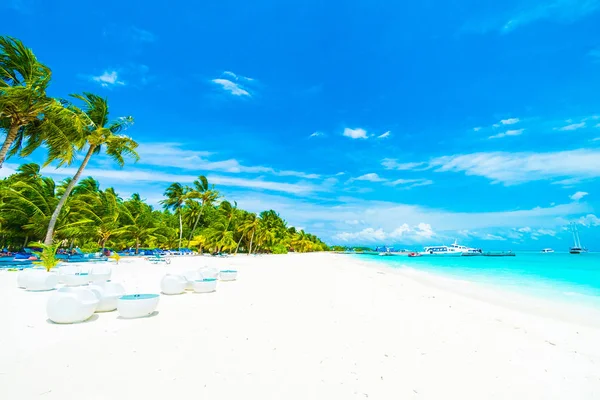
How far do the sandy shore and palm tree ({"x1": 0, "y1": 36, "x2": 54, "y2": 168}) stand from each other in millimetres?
8394

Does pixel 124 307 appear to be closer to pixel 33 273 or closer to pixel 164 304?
pixel 164 304

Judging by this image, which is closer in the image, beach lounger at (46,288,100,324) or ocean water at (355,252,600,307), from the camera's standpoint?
beach lounger at (46,288,100,324)

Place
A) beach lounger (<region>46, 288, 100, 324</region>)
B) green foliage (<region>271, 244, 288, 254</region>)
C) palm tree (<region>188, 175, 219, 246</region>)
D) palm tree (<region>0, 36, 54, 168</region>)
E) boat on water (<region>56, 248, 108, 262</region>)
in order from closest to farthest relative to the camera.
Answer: beach lounger (<region>46, 288, 100, 324</region>) → palm tree (<region>0, 36, 54, 168</region>) → boat on water (<region>56, 248, 108, 262</region>) → palm tree (<region>188, 175, 219, 246</region>) → green foliage (<region>271, 244, 288, 254</region>)

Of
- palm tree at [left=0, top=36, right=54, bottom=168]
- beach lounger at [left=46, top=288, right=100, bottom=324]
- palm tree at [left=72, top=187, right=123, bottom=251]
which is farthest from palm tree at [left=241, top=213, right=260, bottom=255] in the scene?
beach lounger at [left=46, top=288, right=100, bottom=324]

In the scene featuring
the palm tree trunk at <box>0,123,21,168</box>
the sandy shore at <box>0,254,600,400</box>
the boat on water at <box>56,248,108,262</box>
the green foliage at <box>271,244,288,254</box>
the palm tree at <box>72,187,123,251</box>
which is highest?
the palm tree trunk at <box>0,123,21,168</box>

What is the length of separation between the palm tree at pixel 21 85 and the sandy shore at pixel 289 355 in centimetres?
839

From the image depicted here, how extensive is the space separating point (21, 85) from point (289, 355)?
14826 mm

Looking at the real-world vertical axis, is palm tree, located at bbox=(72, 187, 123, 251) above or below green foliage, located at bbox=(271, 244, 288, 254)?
above

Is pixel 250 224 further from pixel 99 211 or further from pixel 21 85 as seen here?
pixel 21 85

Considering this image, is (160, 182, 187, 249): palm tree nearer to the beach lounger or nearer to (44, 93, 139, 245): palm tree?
(44, 93, 139, 245): palm tree

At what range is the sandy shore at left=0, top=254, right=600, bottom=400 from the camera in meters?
3.15

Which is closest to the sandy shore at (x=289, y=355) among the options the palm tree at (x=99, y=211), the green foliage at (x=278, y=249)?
the palm tree at (x=99, y=211)

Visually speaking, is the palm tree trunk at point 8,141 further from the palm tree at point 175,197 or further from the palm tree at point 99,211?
the palm tree at point 175,197

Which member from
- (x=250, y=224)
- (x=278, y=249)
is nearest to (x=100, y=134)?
(x=250, y=224)
